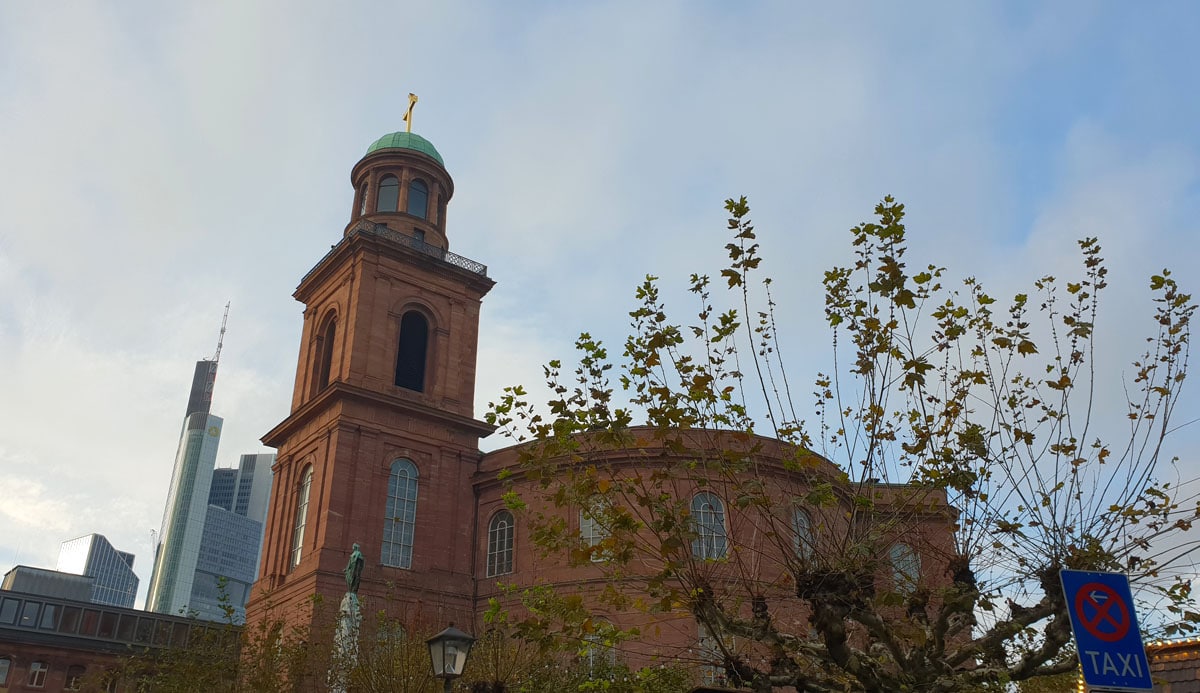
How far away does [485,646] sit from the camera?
18.8 m

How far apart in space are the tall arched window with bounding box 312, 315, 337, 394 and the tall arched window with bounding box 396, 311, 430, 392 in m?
2.54

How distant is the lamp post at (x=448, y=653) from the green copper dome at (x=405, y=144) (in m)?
32.4

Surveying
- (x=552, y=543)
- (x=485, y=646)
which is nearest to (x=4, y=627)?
(x=485, y=646)

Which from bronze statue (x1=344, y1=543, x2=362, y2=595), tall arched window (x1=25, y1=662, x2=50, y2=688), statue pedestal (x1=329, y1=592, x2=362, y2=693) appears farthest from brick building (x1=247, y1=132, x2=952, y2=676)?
tall arched window (x1=25, y1=662, x2=50, y2=688)

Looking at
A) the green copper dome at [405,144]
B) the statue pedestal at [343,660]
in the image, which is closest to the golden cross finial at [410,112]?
the green copper dome at [405,144]

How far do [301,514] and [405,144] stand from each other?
17.0 metres

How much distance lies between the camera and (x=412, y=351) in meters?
36.8

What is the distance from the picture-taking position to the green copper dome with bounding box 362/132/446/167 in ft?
137

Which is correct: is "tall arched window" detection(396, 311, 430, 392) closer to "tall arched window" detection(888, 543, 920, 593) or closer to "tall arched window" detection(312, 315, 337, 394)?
"tall arched window" detection(312, 315, 337, 394)

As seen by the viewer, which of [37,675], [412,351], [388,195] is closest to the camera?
[412,351]

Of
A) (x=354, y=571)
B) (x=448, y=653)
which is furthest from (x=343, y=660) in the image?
(x=354, y=571)

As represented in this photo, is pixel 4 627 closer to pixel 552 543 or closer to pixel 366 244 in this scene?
pixel 366 244

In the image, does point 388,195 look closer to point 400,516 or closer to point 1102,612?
point 400,516

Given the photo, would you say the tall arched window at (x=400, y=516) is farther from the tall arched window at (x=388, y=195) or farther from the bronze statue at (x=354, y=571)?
the tall arched window at (x=388, y=195)
